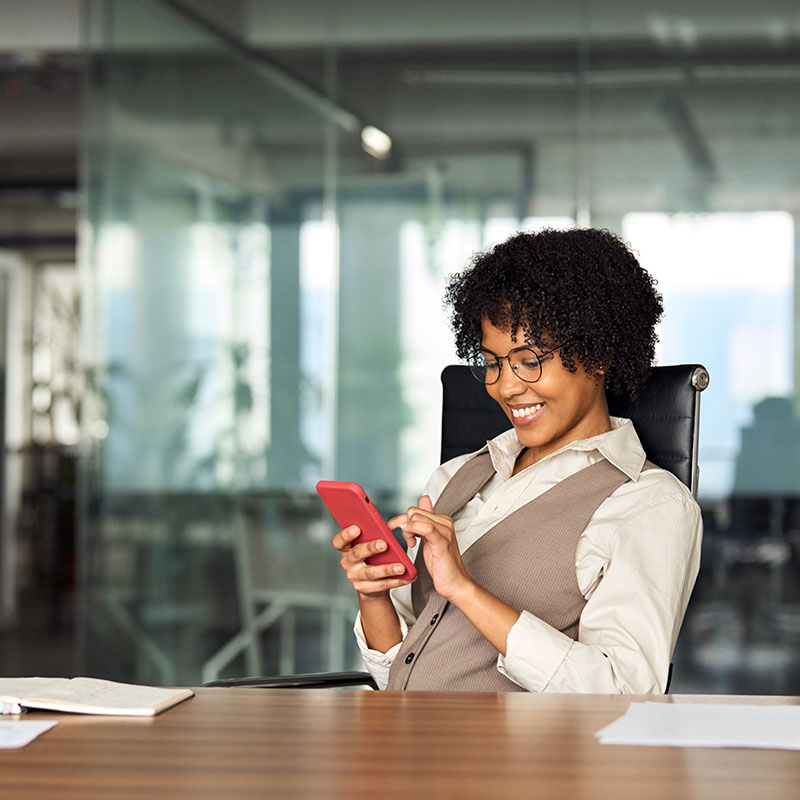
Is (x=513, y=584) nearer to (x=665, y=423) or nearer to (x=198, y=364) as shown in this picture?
(x=665, y=423)

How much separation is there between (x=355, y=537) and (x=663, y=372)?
0.66 m

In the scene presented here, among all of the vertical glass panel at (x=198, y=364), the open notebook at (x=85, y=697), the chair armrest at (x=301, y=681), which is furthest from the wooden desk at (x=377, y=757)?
the vertical glass panel at (x=198, y=364)

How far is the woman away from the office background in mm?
1862

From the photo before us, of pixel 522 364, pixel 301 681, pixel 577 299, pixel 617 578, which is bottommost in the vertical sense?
pixel 301 681

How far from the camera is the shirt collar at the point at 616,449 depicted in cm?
182

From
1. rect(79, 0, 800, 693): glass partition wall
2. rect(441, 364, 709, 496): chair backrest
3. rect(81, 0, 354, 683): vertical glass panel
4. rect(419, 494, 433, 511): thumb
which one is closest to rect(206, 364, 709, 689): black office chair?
rect(441, 364, 709, 496): chair backrest

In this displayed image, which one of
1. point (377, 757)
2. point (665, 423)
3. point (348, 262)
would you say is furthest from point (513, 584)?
point (348, 262)

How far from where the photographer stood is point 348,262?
3920 millimetres

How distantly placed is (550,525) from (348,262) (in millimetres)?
2276

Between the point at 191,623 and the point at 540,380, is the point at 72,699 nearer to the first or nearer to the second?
the point at 540,380

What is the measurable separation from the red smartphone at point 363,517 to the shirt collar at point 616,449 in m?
0.32

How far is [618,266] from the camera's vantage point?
6.20 ft

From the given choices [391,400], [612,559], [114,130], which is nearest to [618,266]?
[612,559]

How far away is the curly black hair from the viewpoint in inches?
72.4
